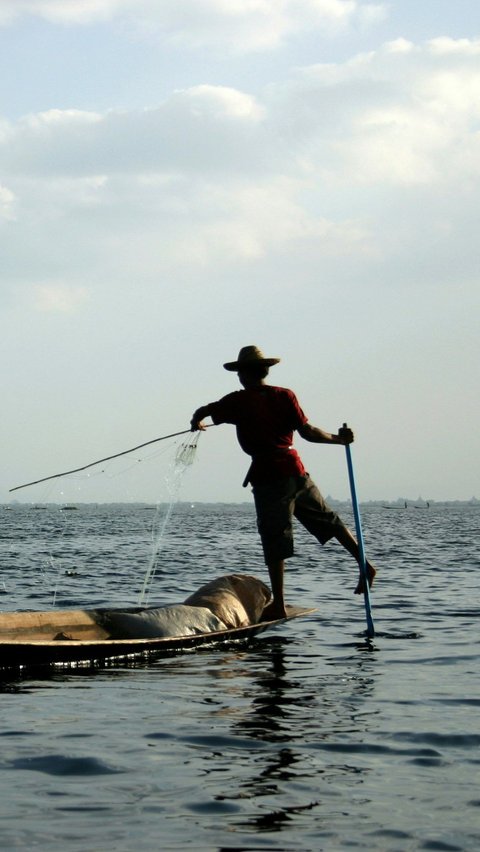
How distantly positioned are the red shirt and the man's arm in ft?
0.29

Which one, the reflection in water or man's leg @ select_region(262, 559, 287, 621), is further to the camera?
man's leg @ select_region(262, 559, 287, 621)

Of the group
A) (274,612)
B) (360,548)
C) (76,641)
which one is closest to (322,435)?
(360,548)

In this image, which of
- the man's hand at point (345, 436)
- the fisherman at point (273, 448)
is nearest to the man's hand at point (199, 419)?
the fisherman at point (273, 448)

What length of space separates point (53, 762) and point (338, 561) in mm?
19771

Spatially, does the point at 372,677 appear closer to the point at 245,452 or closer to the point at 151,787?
the point at 245,452

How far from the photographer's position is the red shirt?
9.34m

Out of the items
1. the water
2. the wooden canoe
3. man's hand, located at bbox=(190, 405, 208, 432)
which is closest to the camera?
the water

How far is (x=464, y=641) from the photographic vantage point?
33.0 ft

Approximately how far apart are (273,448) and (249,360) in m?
0.83

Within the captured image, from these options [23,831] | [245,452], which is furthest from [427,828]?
[245,452]

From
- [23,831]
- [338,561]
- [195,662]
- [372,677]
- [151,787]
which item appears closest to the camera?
[23,831]

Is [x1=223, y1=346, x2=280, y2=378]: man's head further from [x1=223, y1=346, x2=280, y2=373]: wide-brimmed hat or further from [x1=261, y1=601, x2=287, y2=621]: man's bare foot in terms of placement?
[x1=261, y1=601, x2=287, y2=621]: man's bare foot

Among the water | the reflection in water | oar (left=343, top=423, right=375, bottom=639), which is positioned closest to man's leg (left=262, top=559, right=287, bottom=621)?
the water

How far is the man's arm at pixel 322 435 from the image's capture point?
957 centimetres
